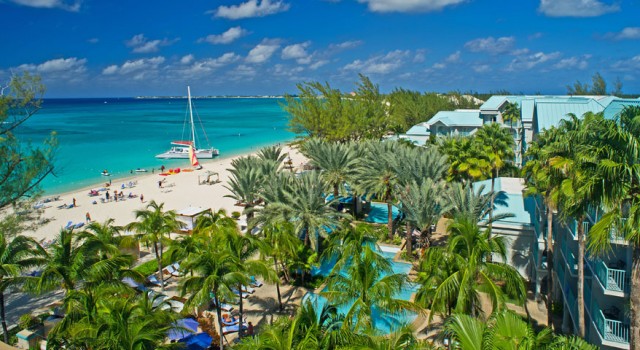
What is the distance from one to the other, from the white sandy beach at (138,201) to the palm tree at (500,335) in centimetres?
2784

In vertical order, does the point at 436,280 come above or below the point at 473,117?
below

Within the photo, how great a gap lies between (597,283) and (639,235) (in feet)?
17.3

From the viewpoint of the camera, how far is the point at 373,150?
3083 cm

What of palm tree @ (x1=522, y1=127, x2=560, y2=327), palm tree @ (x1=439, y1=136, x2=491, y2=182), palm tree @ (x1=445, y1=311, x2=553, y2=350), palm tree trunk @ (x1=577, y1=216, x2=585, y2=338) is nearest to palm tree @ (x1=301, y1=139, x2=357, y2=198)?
palm tree @ (x1=439, y1=136, x2=491, y2=182)

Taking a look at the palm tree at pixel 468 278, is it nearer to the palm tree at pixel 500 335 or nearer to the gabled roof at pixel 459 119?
the palm tree at pixel 500 335

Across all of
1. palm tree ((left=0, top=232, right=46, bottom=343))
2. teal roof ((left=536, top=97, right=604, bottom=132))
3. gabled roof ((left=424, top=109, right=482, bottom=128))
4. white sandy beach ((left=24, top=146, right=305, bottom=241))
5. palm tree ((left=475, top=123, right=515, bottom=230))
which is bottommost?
white sandy beach ((left=24, top=146, right=305, bottom=241))

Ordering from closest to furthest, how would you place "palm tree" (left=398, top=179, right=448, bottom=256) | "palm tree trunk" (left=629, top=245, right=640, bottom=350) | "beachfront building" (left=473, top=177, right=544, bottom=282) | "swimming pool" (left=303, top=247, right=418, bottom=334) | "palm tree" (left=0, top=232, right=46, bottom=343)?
"palm tree trunk" (left=629, top=245, right=640, bottom=350) → "palm tree" (left=0, top=232, right=46, bottom=343) → "swimming pool" (left=303, top=247, right=418, bottom=334) → "beachfront building" (left=473, top=177, right=544, bottom=282) → "palm tree" (left=398, top=179, right=448, bottom=256)

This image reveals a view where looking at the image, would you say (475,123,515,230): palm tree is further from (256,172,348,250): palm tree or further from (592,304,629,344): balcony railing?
(592,304,629,344): balcony railing

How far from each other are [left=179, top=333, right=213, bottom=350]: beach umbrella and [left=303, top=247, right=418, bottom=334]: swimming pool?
11.6ft

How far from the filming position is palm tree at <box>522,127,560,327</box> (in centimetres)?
1282

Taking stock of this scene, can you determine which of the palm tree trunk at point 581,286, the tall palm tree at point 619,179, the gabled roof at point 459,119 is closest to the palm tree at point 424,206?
the palm tree trunk at point 581,286

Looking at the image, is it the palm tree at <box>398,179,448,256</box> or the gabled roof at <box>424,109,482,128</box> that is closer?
the palm tree at <box>398,179,448,256</box>

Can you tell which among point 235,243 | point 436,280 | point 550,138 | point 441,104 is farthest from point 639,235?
point 441,104

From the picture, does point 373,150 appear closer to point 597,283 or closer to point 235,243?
point 235,243
